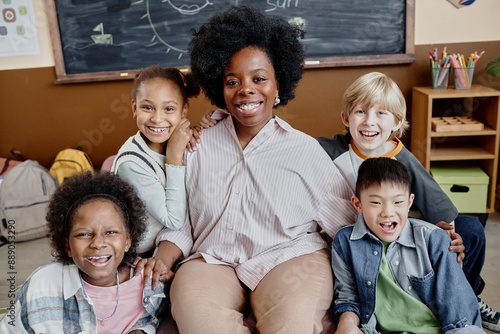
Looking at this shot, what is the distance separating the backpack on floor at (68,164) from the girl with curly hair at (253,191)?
2073 mm

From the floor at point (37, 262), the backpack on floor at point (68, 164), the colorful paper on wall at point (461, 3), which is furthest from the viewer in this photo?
the backpack on floor at point (68, 164)

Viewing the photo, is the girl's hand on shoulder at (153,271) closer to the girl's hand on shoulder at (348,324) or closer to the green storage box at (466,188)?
the girl's hand on shoulder at (348,324)

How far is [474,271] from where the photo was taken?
5.57 ft

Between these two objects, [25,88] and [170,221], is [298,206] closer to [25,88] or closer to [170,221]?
[170,221]

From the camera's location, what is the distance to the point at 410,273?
4.65ft

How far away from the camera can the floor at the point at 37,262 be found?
229 centimetres

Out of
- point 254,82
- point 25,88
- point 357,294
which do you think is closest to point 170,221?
point 254,82

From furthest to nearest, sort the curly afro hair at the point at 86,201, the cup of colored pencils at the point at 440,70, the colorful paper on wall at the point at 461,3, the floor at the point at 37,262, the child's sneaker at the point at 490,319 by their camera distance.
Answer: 1. the colorful paper on wall at the point at 461,3
2. the cup of colored pencils at the point at 440,70
3. the floor at the point at 37,262
4. the child's sneaker at the point at 490,319
5. the curly afro hair at the point at 86,201

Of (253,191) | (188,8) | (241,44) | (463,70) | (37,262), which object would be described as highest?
(188,8)

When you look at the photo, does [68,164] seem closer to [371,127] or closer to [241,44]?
[241,44]

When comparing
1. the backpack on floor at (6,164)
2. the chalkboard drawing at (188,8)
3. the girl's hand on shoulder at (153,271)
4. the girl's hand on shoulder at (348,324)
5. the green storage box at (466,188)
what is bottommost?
the green storage box at (466,188)

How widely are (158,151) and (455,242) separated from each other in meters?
1.06

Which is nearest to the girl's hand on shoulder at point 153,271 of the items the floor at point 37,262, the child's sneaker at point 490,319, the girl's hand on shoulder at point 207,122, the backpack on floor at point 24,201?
the girl's hand on shoulder at point 207,122

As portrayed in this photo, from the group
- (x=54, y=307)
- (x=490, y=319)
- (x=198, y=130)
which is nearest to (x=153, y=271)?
(x=54, y=307)
